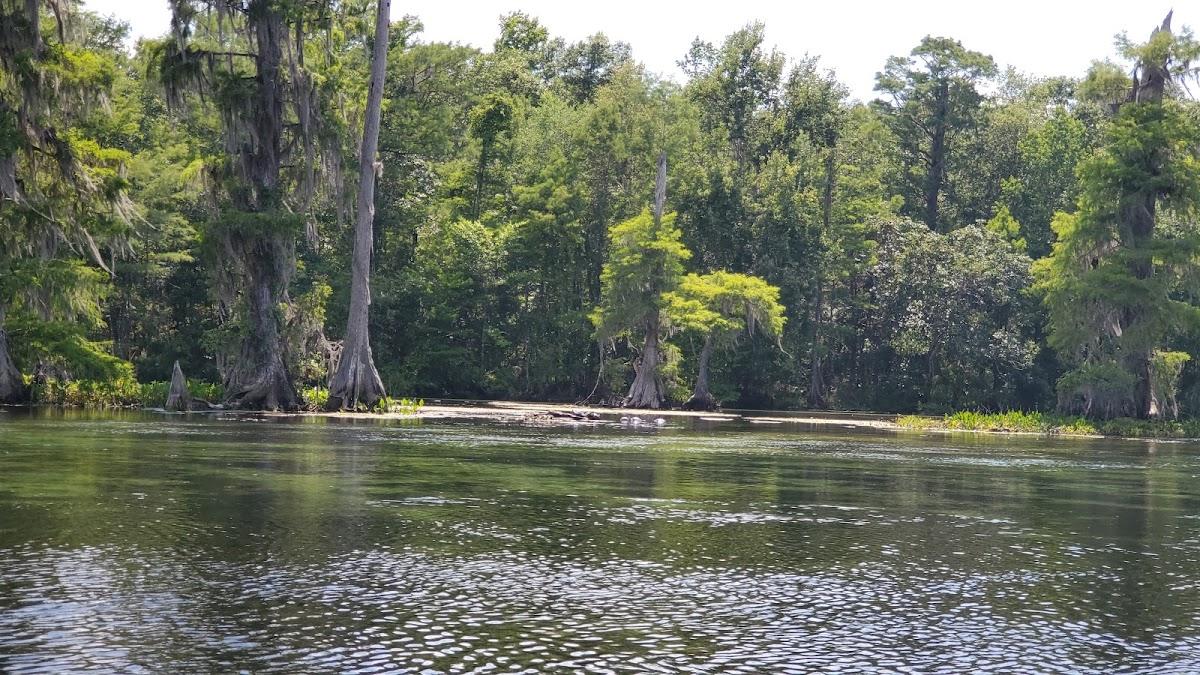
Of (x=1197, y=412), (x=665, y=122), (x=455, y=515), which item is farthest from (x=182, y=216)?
(x=1197, y=412)

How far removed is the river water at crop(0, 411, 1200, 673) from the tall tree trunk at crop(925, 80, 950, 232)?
64.4m

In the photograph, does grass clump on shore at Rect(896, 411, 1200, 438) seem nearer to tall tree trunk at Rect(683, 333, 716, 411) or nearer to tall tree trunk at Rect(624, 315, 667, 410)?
tall tree trunk at Rect(683, 333, 716, 411)

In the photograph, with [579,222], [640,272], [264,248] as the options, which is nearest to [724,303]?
[640,272]

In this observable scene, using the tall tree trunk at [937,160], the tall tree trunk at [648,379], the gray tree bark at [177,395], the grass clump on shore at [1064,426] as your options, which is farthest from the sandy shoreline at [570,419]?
the tall tree trunk at [937,160]

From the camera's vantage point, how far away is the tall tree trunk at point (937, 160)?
9100 cm

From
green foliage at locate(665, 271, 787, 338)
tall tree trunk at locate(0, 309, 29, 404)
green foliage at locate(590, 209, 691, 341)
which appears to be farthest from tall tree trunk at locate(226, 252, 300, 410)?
green foliage at locate(665, 271, 787, 338)

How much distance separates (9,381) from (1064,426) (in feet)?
135

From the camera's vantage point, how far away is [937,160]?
302 feet

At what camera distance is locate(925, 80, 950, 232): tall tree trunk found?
91.0 meters

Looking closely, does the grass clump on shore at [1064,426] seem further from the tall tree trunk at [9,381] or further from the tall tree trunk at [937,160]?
the tall tree trunk at [937,160]

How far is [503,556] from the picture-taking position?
14992 millimetres

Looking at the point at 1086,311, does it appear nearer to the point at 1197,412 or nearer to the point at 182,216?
the point at 1197,412

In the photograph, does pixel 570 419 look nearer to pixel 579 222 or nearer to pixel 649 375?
pixel 649 375

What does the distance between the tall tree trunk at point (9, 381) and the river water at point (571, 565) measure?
15.0m
